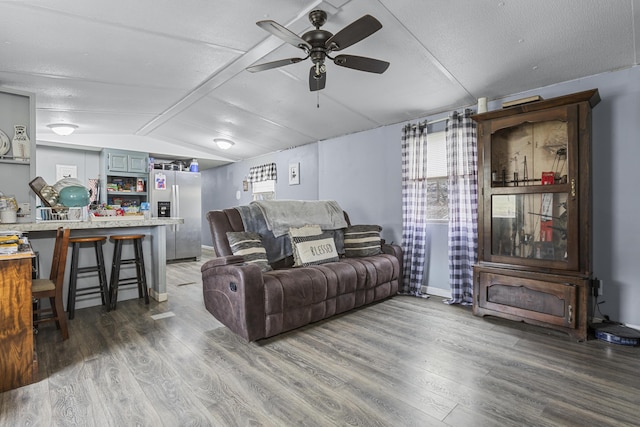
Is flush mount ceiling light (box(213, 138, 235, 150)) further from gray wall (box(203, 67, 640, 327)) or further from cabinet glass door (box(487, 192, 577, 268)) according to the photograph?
cabinet glass door (box(487, 192, 577, 268))

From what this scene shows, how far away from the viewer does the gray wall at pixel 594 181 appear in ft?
8.69

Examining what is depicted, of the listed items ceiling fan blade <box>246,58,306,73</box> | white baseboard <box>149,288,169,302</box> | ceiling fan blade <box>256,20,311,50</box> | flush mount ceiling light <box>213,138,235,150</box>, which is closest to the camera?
ceiling fan blade <box>256,20,311,50</box>

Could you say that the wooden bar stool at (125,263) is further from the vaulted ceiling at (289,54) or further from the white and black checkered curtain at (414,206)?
the white and black checkered curtain at (414,206)

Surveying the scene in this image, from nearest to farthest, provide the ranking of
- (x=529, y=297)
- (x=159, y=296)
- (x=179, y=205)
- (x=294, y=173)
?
(x=529, y=297)
(x=159, y=296)
(x=294, y=173)
(x=179, y=205)

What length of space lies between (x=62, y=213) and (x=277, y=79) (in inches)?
101

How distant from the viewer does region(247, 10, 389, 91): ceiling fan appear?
185 cm

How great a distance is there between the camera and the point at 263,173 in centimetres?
632

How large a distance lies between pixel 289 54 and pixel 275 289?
2.06 metres

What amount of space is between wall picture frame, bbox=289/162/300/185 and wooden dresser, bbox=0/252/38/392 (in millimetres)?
4060

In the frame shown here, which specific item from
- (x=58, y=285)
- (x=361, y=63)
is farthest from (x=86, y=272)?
(x=361, y=63)

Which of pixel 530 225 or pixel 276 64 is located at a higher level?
pixel 276 64

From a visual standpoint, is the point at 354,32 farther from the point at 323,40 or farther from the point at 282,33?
the point at 282,33

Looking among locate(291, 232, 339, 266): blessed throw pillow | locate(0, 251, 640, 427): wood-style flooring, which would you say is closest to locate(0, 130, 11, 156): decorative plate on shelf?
locate(0, 251, 640, 427): wood-style flooring

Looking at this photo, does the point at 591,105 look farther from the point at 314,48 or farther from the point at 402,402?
the point at 402,402
